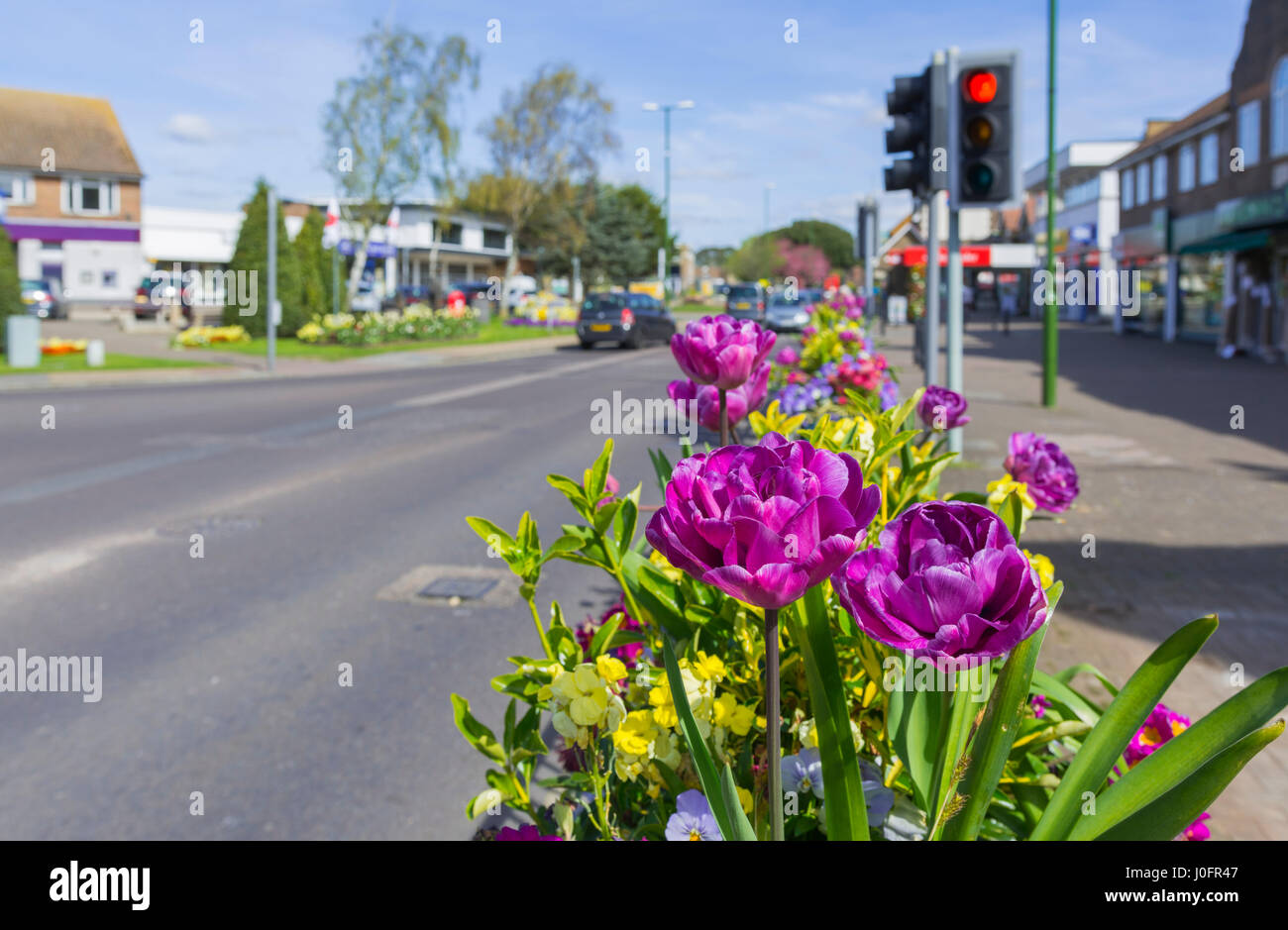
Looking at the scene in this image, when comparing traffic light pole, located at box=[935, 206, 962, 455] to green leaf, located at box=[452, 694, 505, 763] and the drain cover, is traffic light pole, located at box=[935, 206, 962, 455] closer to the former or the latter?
the drain cover

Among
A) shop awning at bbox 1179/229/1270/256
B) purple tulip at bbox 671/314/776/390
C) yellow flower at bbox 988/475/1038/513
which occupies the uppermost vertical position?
shop awning at bbox 1179/229/1270/256

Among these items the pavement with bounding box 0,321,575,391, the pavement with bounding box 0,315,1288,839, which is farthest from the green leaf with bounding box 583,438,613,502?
the pavement with bounding box 0,321,575,391

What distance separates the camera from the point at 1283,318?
25.2m

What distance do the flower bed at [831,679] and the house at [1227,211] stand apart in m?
26.8

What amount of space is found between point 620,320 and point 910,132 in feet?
82.5

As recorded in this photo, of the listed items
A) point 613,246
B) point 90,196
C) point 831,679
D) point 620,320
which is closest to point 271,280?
point 620,320

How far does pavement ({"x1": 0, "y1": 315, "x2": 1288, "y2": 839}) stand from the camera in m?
3.90

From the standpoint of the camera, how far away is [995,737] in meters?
1.35

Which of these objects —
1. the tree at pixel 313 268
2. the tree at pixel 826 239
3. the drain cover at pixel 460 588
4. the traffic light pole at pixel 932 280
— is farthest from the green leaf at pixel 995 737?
the tree at pixel 826 239

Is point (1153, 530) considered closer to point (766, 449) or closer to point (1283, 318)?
point (766, 449)

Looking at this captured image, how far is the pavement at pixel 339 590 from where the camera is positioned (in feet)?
12.8

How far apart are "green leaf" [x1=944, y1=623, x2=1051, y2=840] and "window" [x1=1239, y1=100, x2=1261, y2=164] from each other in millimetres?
31857

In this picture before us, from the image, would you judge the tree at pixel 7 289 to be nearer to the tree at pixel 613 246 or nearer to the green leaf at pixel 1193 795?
the green leaf at pixel 1193 795

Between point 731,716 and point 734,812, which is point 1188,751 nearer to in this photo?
point 734,812
